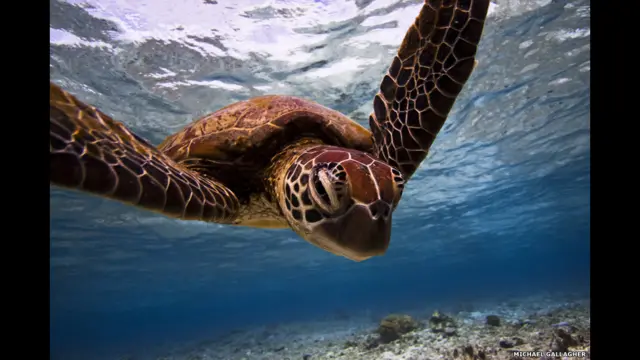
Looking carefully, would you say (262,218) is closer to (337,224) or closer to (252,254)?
(337,224)

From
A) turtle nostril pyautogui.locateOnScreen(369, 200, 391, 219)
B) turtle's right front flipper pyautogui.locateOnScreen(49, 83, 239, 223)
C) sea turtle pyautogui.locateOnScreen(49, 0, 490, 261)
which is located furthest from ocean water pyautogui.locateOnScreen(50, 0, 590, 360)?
turtle nostril pyautogui.locateOnScreen(369, 200, 391, 219)

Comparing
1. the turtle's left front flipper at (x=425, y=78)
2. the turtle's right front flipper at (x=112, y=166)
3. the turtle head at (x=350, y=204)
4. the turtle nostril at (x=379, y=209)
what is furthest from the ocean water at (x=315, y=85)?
the turtle nostril at (x=379, y=209)

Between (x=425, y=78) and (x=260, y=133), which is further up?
(x=425, y=78)

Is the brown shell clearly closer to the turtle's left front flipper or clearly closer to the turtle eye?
the turtle's left front flipper

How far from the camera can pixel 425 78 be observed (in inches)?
124

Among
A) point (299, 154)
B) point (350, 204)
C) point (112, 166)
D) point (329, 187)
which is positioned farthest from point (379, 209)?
point (112, 166)

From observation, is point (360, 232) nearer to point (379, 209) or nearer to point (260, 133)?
point (379, 209)

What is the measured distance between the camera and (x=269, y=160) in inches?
141

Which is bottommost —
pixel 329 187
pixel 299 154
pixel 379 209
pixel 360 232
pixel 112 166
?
pixel 360 232

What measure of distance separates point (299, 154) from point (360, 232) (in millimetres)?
1280

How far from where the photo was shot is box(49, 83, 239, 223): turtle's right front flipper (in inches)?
74.3

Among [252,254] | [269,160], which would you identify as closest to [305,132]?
[269,160]

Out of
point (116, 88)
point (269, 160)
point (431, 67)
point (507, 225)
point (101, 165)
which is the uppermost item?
point (116, 88)
